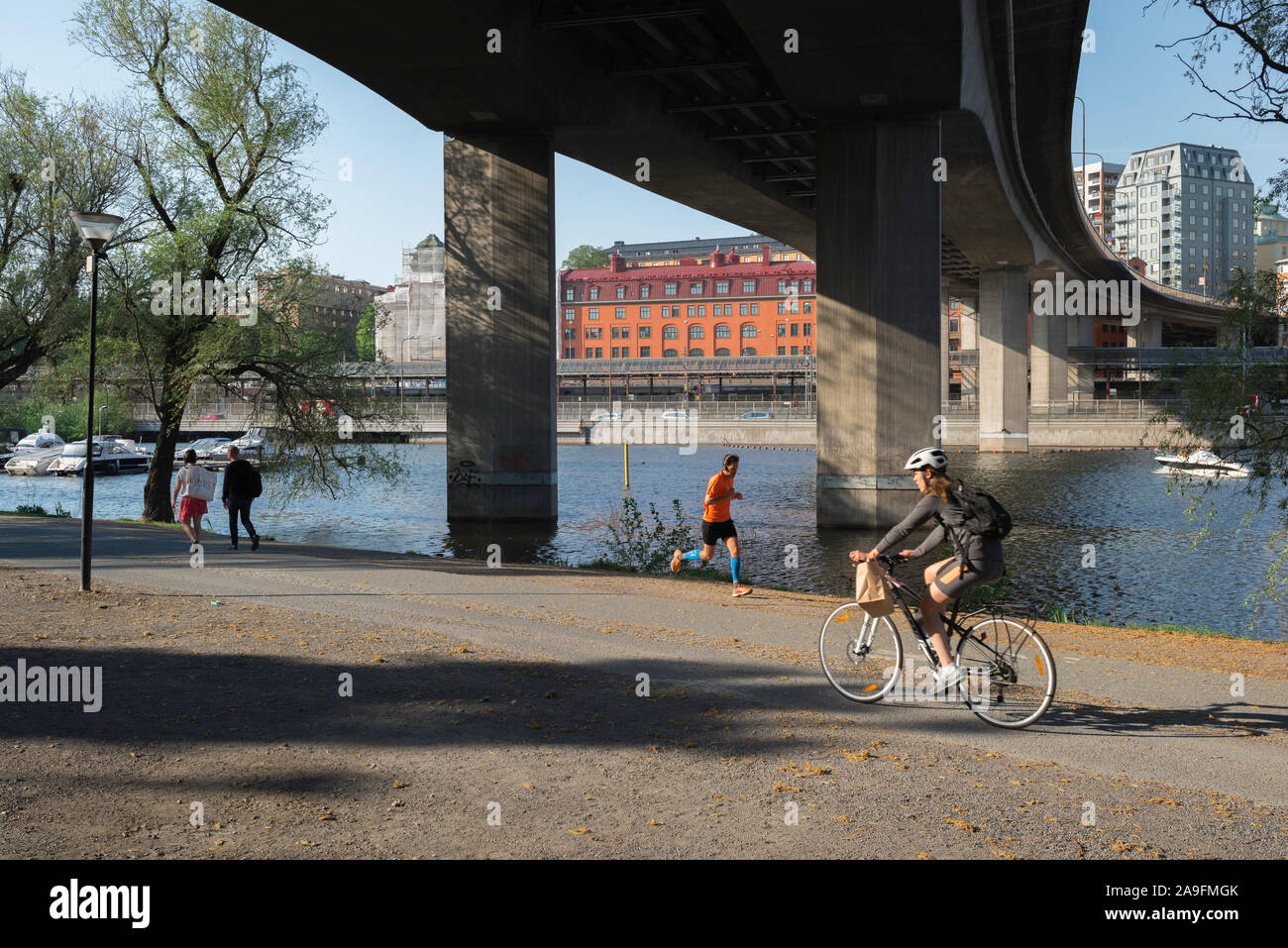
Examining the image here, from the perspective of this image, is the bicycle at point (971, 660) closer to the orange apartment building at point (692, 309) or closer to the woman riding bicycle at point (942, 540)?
the woman riding bicycle at point (942, 540)

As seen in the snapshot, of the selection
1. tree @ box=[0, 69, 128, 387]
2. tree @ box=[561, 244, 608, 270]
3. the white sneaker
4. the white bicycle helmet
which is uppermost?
tree @ box=[561, 244, 608, 270]

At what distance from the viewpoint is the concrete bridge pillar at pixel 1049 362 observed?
289 ft

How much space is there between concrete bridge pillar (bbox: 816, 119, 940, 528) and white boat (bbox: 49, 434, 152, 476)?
157 feet

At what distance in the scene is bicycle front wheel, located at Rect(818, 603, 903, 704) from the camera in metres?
8.69

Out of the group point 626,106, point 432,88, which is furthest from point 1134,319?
point 432,88

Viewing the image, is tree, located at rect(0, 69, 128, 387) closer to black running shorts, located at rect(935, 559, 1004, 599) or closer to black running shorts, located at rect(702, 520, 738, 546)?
black running shorts, located at rect(702, 520, 738, 546)

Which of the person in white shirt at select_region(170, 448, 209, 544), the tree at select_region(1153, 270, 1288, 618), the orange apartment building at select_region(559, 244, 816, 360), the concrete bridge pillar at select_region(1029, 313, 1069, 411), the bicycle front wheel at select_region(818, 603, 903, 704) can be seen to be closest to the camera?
the bicycle front wheel at select_region(818, 603, 903, 704)

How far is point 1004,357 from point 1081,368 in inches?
1534

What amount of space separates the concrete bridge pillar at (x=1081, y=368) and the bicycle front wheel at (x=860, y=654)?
315 feet

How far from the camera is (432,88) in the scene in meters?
25.6

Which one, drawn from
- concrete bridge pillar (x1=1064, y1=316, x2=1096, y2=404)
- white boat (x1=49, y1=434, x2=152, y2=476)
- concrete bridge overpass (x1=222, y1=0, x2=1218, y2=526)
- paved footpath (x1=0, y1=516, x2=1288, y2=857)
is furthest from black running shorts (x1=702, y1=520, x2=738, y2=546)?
concrete bridge pillar (x1=1064, y1=316, x2=1096, y2=404)

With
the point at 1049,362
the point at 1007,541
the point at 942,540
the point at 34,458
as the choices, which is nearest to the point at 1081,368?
the point at 1049,362

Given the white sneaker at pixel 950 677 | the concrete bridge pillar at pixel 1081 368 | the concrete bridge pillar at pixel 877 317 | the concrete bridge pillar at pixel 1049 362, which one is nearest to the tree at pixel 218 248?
the concrete bridge pillar at pixel 877 317
